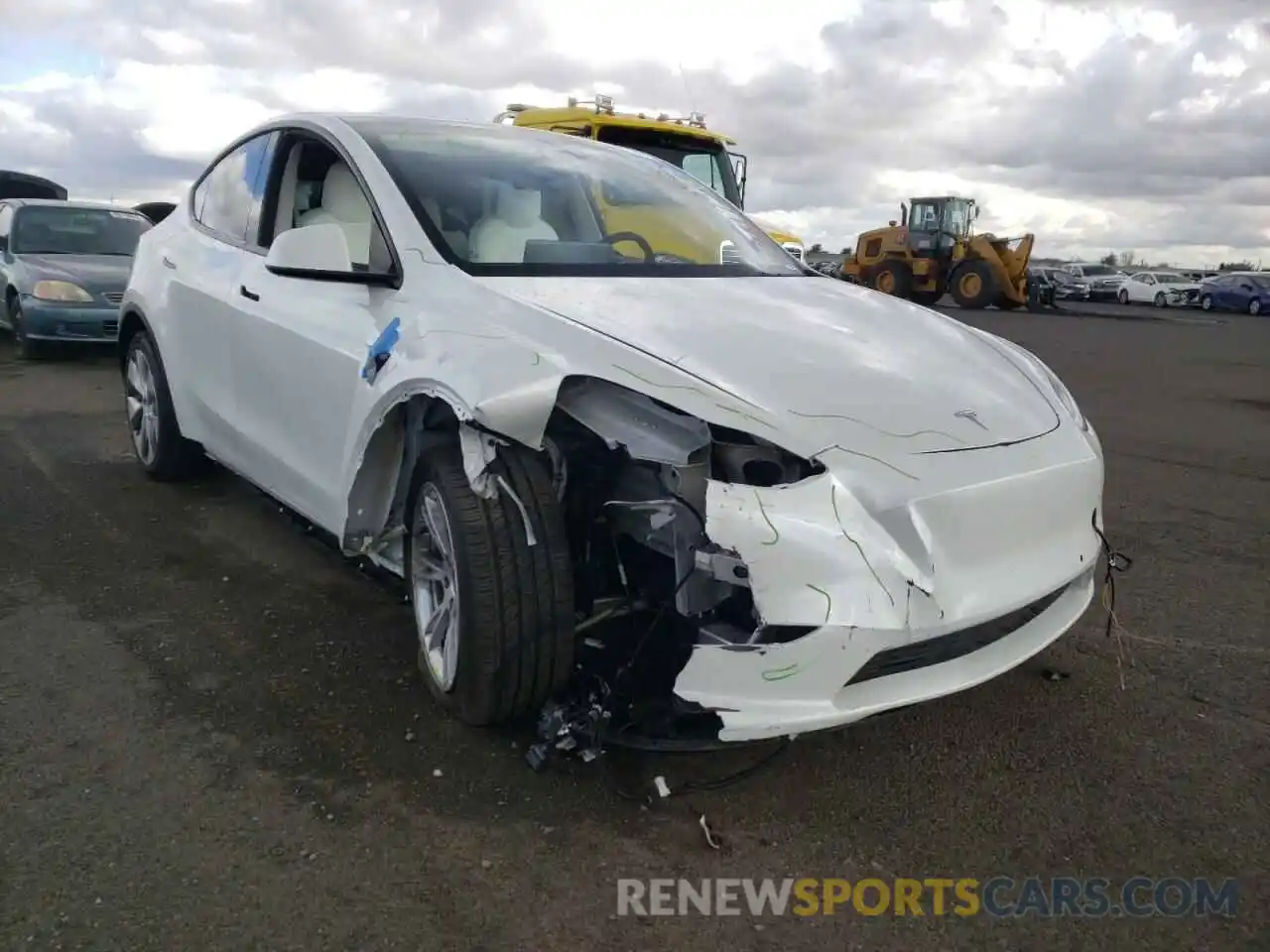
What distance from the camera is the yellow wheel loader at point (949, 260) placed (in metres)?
25.6

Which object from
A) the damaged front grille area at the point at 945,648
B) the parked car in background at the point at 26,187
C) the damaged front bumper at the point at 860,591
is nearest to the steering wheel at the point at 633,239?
the damaged front bumper at the point at 860,591

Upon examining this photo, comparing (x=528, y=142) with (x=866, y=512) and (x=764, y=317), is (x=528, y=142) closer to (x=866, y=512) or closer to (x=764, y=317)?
(x=764, y=317)

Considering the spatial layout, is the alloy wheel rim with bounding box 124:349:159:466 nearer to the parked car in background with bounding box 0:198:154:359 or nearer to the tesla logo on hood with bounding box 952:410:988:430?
the tesla logo on hood with bounding box 952:410:988:430

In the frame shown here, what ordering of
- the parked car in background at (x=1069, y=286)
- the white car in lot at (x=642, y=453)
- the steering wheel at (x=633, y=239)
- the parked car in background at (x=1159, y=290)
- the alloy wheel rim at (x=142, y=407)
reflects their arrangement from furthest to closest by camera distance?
the parked car in background at (x=1069, y=286)
the parked car in background at (x=1159, y=290)
the alloy wheel rim at (x=142, y=407)
the steering wheel at (x=633, y=239)
the white car in lot at (x=642, y=453)

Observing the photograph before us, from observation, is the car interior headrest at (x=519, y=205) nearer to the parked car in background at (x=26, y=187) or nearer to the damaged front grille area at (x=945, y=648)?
the damaged front grille area at (x=945, y=648)

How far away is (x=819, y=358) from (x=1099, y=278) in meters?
40.2

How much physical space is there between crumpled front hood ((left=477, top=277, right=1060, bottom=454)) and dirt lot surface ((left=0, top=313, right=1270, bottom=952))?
929mm

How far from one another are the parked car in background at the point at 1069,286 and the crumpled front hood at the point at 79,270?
34632 millimetres

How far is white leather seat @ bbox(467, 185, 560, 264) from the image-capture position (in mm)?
3188

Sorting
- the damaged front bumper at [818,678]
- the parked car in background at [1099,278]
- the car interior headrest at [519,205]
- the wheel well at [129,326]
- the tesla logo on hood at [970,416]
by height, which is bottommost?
the damaged front bumper at [818,678]

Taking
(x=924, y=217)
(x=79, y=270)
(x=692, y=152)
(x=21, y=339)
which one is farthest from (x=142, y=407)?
(x=924, y=217)

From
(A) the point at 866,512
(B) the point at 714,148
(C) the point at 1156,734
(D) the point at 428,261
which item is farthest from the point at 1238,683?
(B) the point at 714,148

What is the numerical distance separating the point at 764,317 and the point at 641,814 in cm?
139

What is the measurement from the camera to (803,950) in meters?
2.15
